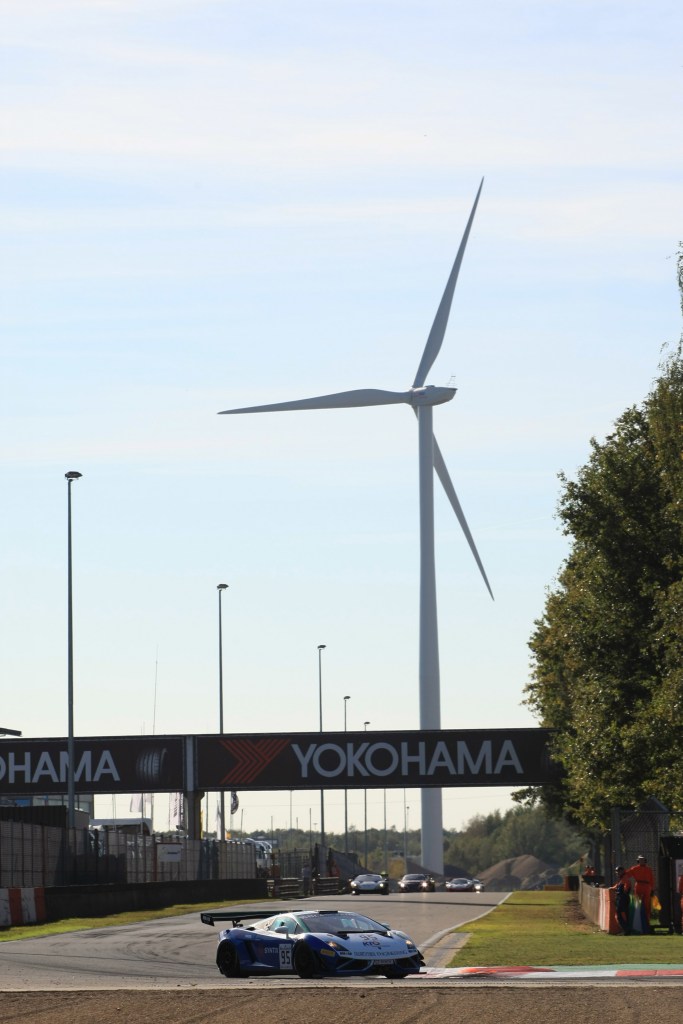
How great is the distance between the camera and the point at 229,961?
81.5 ft

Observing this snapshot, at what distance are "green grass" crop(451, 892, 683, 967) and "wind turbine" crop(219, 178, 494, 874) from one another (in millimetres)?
37852

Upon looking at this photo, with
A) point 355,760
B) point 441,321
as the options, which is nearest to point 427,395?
point 441,321

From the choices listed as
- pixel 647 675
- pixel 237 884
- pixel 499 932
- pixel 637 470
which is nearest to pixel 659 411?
pixel 637 470

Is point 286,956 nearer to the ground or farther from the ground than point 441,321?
nearer to the ground

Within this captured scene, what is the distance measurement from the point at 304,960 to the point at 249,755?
156 ft

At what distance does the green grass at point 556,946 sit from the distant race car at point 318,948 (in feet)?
10.4

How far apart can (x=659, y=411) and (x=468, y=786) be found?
3094cm

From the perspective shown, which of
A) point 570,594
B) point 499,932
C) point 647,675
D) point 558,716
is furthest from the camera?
point 558,716

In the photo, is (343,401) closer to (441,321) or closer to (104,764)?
(441,321)

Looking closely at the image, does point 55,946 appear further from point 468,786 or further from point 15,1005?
point 468,786

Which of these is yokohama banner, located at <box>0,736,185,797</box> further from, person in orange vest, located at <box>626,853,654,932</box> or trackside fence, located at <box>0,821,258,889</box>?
person in orange vest, located at <box>626,853,654,932</box>

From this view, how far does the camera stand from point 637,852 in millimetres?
42844

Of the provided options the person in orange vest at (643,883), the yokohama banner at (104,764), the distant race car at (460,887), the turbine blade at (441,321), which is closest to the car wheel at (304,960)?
the person in orange vest at (643,883)

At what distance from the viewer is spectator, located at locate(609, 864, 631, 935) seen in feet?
113
